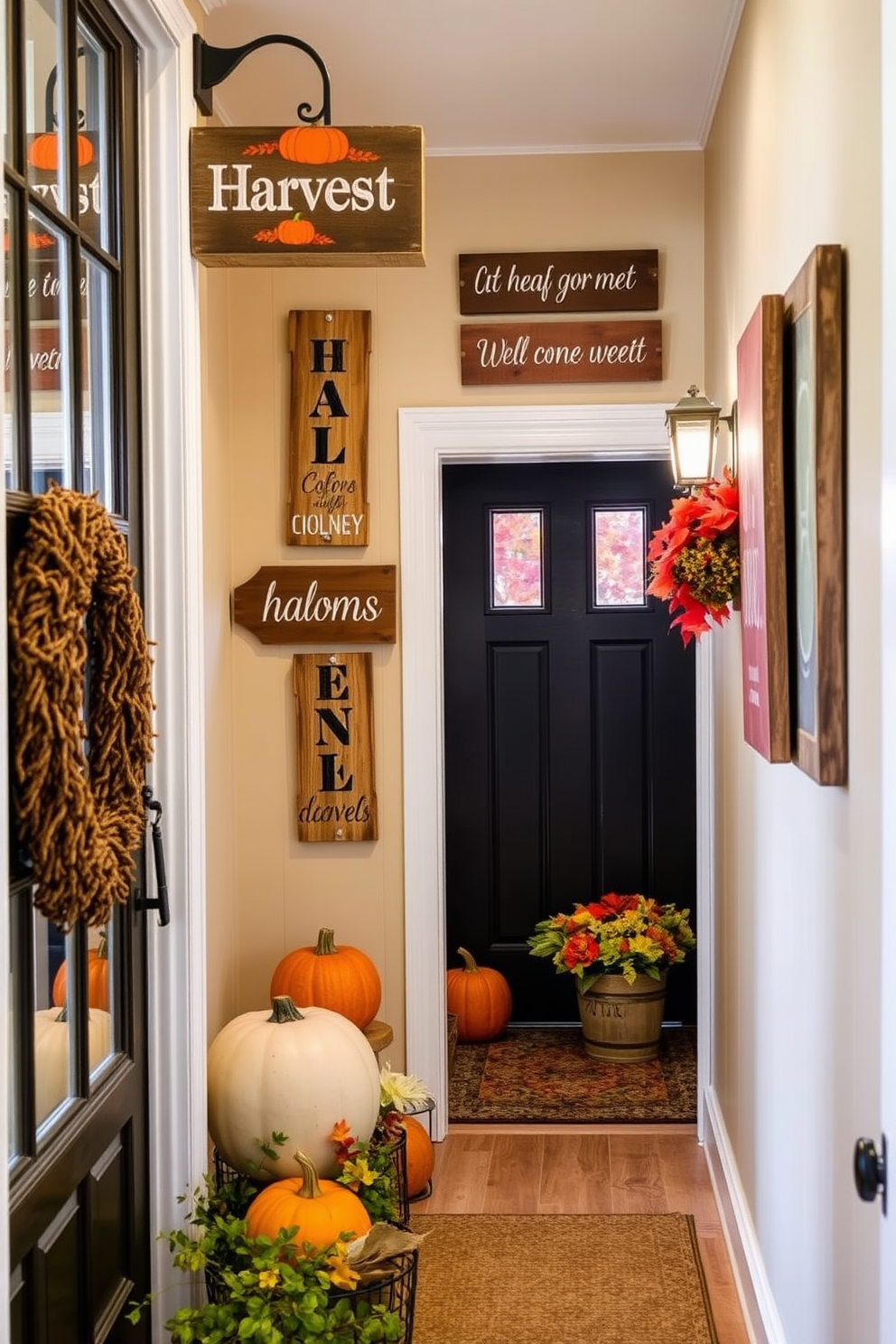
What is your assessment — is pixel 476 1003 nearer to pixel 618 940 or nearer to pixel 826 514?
pixel 618 940

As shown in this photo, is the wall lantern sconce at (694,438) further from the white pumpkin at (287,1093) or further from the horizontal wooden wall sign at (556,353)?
the white pumpkin at (287,1093)

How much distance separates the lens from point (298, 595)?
3703 mm

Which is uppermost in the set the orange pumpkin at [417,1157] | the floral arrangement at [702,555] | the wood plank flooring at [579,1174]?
the floral arrangement at [702,555]

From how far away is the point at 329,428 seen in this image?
12.2 feet

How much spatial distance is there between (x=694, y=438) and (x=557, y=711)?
224cm

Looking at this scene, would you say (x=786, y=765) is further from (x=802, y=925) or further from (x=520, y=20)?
(x=520, y=20)

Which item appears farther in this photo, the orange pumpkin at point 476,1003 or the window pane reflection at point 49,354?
the orange pumpkin at point 476,1003

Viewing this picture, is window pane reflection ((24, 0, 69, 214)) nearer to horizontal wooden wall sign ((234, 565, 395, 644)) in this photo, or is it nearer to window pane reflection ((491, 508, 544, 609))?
horizontal wooden wall sign ((234, 565, 395, 644))

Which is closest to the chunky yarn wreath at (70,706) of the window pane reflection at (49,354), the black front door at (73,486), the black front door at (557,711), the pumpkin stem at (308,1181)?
the black front door at (73,486)

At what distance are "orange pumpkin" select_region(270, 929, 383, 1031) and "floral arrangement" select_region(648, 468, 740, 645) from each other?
4.60 feet

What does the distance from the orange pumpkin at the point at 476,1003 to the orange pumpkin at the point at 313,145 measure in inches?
121

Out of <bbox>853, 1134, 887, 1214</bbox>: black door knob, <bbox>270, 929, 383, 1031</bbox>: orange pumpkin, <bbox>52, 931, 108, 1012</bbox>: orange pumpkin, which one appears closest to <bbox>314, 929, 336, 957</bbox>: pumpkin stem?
<bbox>270, 929, 383, 1031</bbox>: orange pumpkin

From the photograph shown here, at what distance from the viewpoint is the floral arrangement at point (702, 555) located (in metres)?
2.53

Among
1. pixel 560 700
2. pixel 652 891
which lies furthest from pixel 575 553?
pixel 652 891
